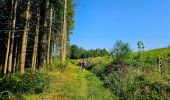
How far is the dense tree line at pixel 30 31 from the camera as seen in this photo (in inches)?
1162

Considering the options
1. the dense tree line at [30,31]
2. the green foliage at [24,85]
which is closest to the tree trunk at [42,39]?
the dense tree line at [30,31]

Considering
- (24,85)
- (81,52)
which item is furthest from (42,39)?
(81,52)

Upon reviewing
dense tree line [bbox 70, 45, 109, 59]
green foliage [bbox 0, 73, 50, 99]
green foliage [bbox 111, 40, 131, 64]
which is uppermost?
dense tree line [bbox 70, 45, 109, 59]

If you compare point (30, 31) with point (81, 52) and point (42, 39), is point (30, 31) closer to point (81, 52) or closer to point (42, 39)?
point (42, 39)

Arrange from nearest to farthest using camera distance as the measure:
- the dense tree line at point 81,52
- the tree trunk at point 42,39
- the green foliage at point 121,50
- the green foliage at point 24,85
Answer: the green foliage at point 24,85, the tree trunk at point 42,39, the green foliage at point 121,50, the dense tree line at point 81,52

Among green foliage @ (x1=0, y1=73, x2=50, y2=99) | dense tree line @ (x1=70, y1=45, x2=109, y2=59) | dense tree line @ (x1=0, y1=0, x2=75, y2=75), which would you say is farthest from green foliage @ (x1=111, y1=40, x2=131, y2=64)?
dense tree line @ (x1=70, y1=45, x2=109, y2=59)

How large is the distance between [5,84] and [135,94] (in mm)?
6832

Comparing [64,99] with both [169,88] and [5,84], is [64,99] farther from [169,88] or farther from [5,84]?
[169,88]

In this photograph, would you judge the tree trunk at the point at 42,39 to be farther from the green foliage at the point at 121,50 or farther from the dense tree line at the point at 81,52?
the dense tree line at the point at 81,52

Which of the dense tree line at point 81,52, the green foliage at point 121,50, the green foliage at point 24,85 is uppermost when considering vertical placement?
the dense tree line at point 81,52

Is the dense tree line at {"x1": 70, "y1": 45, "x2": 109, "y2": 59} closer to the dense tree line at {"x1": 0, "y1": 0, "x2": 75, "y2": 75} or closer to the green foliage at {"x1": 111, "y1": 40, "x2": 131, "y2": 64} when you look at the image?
the dense tree line at {"x1": 0, "y1": 0, "x2": 75, "y2": 75}

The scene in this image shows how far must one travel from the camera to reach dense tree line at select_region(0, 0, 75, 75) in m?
29.5

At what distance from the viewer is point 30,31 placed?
42.0 m

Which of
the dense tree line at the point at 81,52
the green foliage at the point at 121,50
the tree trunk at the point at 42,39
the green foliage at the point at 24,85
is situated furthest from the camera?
the dense tree line at the point at 81,52
